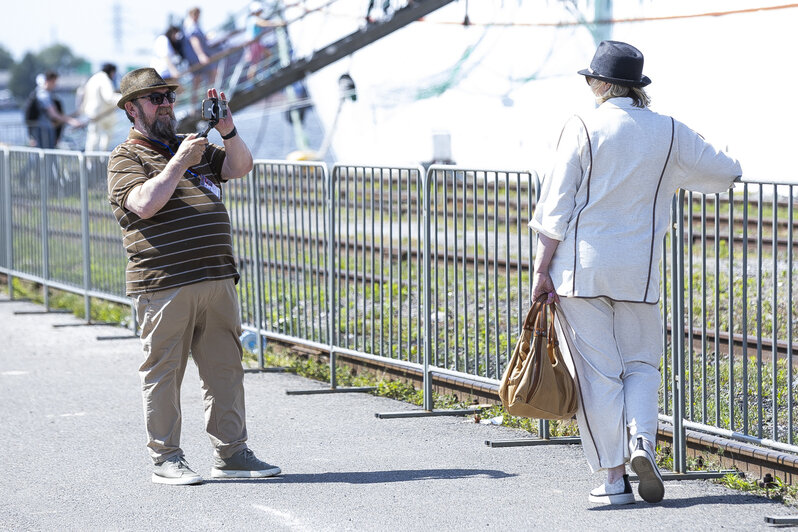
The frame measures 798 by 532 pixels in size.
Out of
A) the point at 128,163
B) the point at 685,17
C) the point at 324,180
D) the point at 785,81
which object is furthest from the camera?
the point at 685,17

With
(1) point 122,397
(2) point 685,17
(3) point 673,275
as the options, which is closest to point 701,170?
(3) point 673,275

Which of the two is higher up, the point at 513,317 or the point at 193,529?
the point at 513,317

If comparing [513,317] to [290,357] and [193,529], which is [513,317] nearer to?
[290,357]

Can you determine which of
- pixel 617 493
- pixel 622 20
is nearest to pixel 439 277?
pixel 617 493

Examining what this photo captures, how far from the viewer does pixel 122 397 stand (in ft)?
26.1

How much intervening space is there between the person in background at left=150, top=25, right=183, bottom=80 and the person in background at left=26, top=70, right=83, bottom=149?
83.9 inches

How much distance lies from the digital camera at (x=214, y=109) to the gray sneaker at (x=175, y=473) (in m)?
1.61

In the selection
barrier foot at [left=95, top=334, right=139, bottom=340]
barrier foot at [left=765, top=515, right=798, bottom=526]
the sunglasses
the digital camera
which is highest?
the sunglasses

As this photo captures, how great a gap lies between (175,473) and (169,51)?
16946 millimetres

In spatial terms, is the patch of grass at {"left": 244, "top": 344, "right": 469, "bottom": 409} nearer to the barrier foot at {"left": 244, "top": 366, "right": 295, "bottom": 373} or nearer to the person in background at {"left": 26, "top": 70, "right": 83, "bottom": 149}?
the barrier foot at {"left": 244, "top": 366, "right": 295, "bottom": 373}

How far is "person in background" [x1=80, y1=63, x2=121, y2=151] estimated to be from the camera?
67.7 ft

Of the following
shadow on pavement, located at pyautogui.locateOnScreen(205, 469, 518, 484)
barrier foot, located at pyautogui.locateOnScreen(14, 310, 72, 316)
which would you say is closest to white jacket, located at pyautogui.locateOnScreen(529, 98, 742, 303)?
shadow on pavement, located at pyautogui.locateOnScreen(205, 469, 518, 484)

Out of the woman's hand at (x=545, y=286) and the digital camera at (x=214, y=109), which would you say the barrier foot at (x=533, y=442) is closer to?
the woman's hand at (x=545, y=286)

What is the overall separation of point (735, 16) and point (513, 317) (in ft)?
36.0
